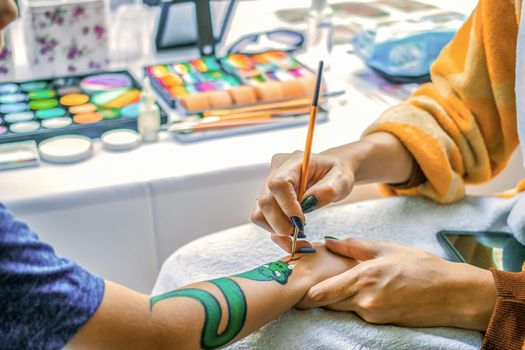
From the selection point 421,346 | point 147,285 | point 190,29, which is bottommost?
point 147,285

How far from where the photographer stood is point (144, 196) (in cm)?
94

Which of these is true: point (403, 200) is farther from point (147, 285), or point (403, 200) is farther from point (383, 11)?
point (383, 11)

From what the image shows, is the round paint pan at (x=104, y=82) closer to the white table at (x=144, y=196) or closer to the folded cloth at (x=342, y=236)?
the white table at (x=144, y=196)

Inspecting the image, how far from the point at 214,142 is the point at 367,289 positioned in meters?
0.42

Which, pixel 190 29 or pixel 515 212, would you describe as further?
pixel 190 29

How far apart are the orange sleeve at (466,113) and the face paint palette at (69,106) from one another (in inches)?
15.1

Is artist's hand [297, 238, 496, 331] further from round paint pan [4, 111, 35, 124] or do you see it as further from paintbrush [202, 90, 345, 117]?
round paint pan [4, 111, 35, 124]

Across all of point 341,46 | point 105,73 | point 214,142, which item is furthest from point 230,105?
point 341,46

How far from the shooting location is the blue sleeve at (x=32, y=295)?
0.51 m

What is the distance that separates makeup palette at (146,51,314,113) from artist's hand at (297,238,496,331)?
46cm

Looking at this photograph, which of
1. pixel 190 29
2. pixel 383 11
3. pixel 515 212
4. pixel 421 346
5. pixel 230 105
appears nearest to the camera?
pixel 421 346

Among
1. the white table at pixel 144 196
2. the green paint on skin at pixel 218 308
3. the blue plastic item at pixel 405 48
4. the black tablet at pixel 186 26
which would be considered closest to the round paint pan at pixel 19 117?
the white table at pixel 144 196

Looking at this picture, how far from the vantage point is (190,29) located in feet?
4.32

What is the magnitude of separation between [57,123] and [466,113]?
0.58m
